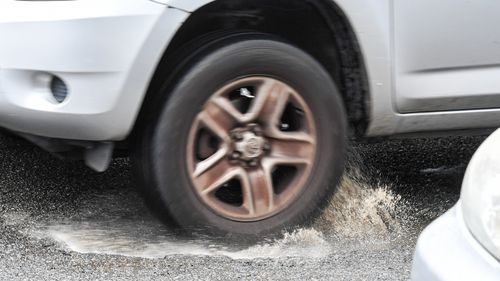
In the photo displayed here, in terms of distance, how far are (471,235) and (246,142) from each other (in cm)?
148

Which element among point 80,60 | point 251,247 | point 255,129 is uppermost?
point 80,60

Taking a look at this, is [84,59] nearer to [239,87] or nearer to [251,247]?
[239,87]

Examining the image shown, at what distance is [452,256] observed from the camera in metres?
2.36

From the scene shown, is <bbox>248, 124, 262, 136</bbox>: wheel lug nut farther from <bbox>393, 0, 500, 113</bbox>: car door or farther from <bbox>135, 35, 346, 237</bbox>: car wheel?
<bbox>393, 0, 500, 113</bbox>: car door

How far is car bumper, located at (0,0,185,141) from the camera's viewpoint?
332cm

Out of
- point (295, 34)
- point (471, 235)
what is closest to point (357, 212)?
point (295, 34)

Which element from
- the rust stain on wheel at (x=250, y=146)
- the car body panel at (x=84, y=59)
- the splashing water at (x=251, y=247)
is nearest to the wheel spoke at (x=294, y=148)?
the rust stain on wheel at (x=250, y=146)

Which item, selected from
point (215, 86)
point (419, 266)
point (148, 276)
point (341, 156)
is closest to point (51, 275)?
point (148, 276)

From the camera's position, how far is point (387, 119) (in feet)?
13.0

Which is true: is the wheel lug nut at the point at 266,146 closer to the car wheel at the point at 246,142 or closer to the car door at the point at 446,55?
the car wheel at the point at 246,142

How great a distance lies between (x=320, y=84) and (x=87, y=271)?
130cm

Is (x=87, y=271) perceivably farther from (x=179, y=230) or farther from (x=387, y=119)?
(x=387, y=119)

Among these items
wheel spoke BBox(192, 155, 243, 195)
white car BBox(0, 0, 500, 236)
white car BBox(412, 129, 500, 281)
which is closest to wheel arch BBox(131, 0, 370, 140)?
white car BBox(0, 0, 500, 236)

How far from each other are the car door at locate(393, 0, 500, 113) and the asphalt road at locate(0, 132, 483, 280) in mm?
507
